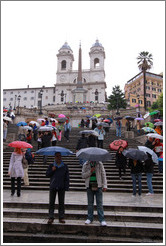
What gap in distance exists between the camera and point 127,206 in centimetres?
596

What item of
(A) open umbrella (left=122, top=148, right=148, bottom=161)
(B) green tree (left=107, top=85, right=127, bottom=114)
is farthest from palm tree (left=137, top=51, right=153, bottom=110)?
(A) open umbrella (left=122, top=148, right=148, bottom=161)

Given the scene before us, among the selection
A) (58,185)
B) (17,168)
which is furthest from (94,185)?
(17,168)

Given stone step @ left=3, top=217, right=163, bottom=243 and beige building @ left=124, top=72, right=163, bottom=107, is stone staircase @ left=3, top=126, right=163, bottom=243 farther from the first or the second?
beige building @ left=124, top=72, right=163, bottom=107

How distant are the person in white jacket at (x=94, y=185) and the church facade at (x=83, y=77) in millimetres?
69216

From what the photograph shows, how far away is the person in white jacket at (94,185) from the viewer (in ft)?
16.3

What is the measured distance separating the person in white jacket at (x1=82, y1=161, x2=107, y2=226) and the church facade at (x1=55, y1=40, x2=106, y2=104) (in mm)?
69216

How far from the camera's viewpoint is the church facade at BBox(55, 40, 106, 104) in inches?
2995

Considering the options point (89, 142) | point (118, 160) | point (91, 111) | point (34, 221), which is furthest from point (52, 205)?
point (91, 111)

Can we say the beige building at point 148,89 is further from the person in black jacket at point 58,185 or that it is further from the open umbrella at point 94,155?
the person in black jacket at point 58,185

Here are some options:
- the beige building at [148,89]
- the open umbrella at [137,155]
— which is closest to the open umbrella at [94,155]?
the open umbrella at [137,155]

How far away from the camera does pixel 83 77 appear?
265ft

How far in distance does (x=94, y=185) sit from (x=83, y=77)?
78.4 meters

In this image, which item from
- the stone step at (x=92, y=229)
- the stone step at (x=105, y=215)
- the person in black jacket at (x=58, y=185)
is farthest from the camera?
the stone step at (x=105, y=215)

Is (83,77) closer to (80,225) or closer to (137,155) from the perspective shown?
(137,155)
